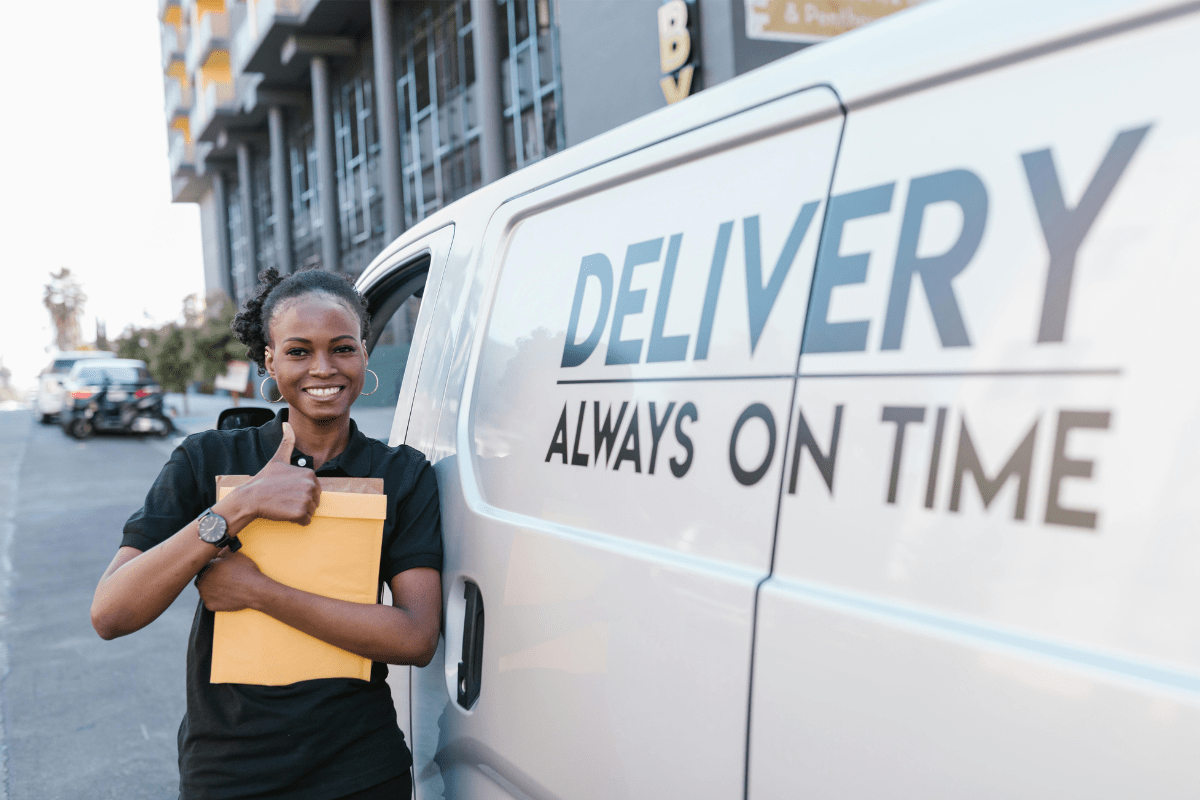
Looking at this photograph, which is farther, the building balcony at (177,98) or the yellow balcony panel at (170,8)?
the building balcony at (177,98)

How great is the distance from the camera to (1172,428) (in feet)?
2.59

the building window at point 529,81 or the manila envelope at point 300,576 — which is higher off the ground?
the building window at point 529,81

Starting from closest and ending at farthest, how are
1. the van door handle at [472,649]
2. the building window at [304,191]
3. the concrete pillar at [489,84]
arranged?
the van door handle at [472,649] < the concrete pillar at [489,84] < the building window at [304,191]

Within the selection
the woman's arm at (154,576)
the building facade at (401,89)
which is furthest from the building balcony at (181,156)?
the woman's arm at (154,576)

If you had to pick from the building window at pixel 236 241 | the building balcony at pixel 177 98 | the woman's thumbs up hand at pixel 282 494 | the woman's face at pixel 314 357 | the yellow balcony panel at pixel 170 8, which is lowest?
the woman's thumbs up hand at pixel 282 494

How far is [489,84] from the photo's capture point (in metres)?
15.0

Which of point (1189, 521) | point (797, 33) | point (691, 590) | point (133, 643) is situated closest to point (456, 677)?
point (691, 590)

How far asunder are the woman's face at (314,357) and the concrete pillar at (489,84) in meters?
13.5

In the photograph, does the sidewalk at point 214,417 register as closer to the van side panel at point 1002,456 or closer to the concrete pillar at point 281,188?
the van side panel at point 1002,456

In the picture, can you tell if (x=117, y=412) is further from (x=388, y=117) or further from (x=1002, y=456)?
(x=1002, y=456)

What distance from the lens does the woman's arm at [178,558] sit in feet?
5.11

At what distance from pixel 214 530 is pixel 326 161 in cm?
2347

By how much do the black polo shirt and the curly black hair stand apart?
0.27 meters

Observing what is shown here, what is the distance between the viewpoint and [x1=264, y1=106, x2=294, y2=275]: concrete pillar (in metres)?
27.8
